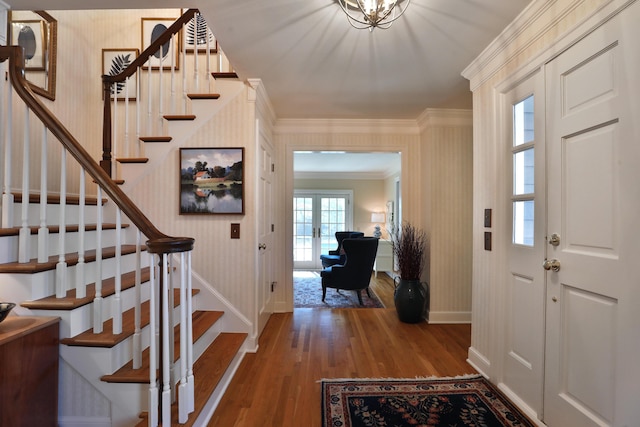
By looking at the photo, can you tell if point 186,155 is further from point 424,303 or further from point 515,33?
point 424,303

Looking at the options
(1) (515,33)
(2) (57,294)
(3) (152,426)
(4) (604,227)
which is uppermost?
(1) (515,33)

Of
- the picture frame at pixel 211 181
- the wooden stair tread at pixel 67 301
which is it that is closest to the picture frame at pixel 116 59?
the picture frame at pixel 211 181

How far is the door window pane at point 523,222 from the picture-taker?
1.77 m

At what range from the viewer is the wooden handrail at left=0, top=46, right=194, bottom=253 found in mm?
1479

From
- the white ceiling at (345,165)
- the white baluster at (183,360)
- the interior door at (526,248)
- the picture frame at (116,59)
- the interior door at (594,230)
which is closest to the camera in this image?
the interior door at (594,230)

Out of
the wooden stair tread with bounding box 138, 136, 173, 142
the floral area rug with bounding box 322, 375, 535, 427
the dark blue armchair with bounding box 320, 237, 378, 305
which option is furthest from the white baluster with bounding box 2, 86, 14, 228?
the dark blue armchair with bounding box 320, 237, 378, 305

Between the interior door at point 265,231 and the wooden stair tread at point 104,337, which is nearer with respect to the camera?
the wooden stair tread at point 104,337

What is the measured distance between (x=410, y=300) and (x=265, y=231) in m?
1.76

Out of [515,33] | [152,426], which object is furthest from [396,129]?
[152,426]

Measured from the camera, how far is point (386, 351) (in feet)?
8.46

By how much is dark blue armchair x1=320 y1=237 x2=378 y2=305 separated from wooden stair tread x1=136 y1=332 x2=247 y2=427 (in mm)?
1783

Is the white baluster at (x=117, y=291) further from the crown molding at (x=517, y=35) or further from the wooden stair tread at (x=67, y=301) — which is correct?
the crown molding at (x=517, y=35)

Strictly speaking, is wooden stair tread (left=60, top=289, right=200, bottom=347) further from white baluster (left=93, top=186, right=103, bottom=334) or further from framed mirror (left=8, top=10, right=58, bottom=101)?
framed mirror (left=8, top=10, right=58, bottom=101)

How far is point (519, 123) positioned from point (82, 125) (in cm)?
383
